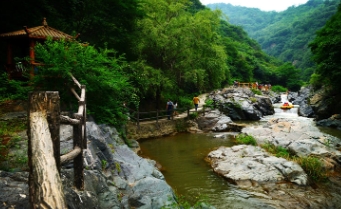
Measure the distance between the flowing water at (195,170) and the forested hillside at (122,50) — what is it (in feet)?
9.38

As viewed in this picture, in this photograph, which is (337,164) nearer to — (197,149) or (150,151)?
(197,149)

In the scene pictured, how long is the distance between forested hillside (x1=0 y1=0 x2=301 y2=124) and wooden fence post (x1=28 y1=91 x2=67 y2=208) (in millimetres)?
5359

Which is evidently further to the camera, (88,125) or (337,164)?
(337,164)

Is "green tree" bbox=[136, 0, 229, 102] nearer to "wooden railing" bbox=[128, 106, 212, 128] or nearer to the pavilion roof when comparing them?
"wooden railing" bbox=[128, 106, 212, 128]

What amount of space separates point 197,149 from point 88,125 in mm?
7798

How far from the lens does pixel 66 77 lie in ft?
24.7

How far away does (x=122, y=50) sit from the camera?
1590cm

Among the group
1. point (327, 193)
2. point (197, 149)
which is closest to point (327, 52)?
point (197, 149)

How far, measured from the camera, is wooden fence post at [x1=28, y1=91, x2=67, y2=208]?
64.0 inches

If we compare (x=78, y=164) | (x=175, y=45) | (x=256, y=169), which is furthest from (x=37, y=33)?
(x=175, y=45)

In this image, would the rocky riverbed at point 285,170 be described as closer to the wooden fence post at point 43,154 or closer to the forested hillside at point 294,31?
the wooden fence post at point 43,154

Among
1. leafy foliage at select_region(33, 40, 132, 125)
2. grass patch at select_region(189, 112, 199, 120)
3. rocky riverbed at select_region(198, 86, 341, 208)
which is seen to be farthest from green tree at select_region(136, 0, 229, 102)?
leafy foliage at select_region(33, 40, 132, 125)

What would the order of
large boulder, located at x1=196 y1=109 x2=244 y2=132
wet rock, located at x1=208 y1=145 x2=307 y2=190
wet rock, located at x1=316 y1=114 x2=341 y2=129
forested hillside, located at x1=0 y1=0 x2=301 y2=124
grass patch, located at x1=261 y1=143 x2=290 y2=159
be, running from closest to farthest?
forested hillside, located at x1=0 y1=0 x2=301 y2=124, wet rock, located at x1=208 y1=145 x2=307 y2=190, grass patch, located at x1=261 y1=143 x2=290 y2=159, large boulder, located at x1=196 y1=109 x2=244 y2=132, wet rock, located at x1=316 y1=114 x2=341 y2=129

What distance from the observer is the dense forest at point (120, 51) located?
7.73m
